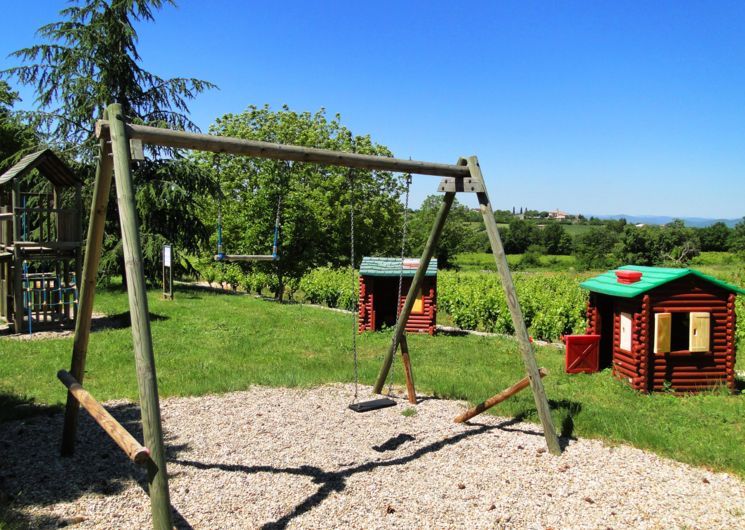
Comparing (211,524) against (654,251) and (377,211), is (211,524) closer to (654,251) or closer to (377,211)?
(377,211)

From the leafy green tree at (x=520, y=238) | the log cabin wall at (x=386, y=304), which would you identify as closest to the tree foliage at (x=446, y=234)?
the leafy green tree at (x=520, y=238)

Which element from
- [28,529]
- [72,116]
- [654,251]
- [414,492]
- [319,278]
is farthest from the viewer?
[654,251]

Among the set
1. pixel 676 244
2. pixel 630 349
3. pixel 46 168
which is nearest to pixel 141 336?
pixel 630 349

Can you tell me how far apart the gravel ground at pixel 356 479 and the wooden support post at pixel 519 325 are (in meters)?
0.22

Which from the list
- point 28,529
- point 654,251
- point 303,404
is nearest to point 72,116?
point 303,404

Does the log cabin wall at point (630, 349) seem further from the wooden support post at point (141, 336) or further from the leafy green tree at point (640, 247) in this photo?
the leafy green tree at point (640, 247)

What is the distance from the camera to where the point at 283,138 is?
30.6m

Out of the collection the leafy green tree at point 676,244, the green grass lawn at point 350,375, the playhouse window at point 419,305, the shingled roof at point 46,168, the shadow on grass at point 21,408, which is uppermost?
the shingled roof at point 46,168

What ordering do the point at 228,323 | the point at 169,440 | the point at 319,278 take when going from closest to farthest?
the point at 169,440, the point at 228,323, the point at 319,278

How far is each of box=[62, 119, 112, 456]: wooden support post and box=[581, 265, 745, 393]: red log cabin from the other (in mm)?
6682

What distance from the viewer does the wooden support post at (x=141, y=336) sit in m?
3.16

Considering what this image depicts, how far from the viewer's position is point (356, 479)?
4.43 meters

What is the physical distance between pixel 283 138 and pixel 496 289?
19.1 metres

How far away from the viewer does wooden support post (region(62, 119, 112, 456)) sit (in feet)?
14.4
